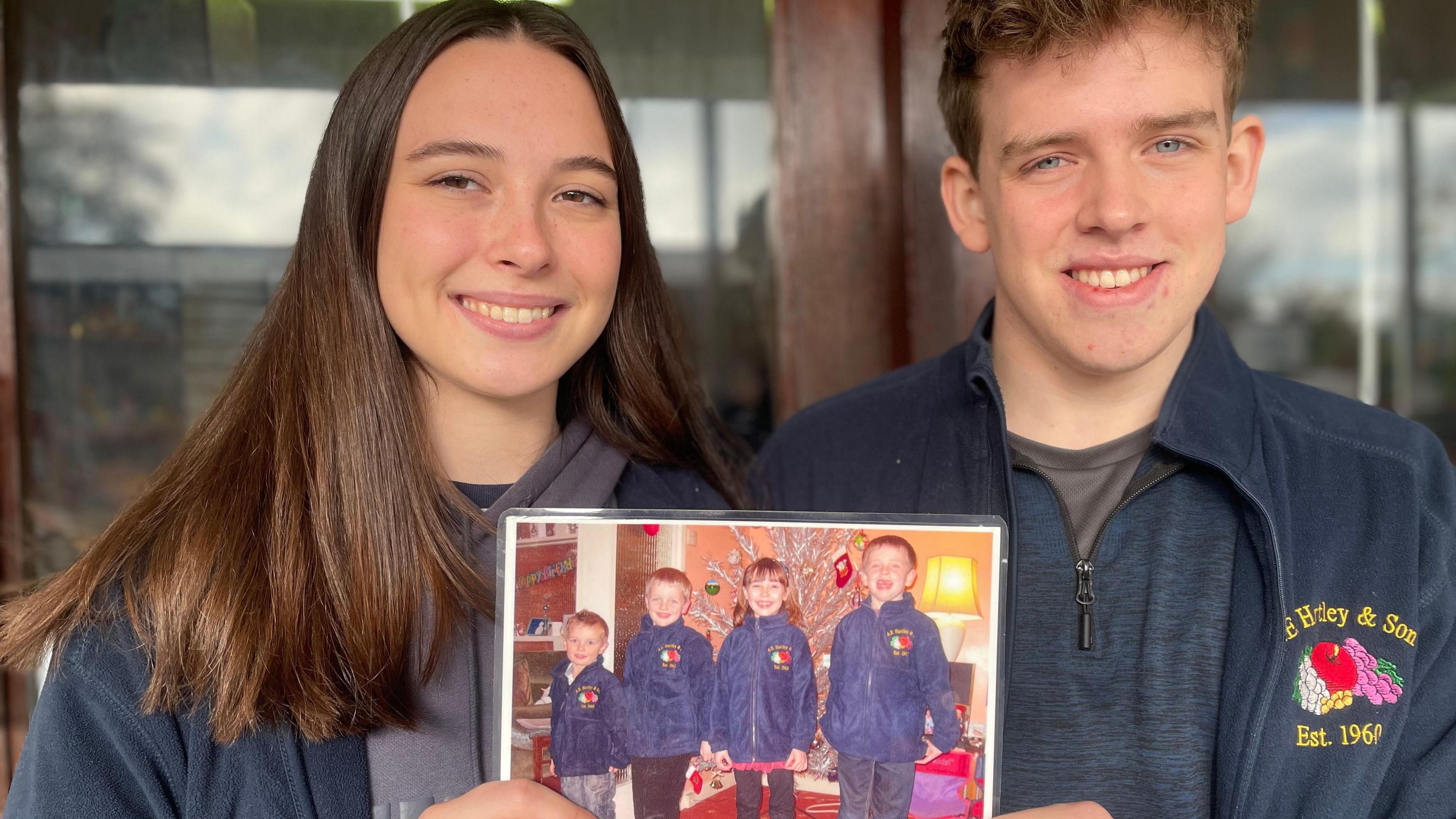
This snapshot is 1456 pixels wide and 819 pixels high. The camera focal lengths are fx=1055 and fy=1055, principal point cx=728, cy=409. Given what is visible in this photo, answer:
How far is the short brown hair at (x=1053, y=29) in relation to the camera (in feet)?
5.32

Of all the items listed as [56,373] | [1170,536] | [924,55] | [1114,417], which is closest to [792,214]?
[924,55]

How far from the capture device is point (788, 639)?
135cm

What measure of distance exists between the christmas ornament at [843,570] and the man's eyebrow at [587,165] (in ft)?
2.30

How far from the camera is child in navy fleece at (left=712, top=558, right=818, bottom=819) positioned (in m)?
1.32

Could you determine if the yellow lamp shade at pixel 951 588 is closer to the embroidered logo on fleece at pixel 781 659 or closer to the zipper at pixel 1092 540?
the embroidered logo on fleece at pixel 781 659

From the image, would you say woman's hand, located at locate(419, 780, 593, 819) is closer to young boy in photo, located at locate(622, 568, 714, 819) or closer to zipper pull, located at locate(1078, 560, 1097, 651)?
young boy in photo, located at locate(622, 568, 714, 819)

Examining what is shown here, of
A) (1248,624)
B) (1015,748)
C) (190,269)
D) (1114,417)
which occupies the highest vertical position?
(190,269)

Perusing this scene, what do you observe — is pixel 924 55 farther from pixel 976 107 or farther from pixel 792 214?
pixel 976 107

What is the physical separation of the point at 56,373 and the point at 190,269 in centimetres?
42

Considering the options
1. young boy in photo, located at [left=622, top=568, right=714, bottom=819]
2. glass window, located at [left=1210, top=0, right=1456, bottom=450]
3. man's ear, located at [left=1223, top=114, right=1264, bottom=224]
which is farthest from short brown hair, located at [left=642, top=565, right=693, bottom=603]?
glass window, located at [left=1210, top=0, right=1456, bottom=450]

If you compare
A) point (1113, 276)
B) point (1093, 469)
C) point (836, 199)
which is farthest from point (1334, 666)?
point (836, 199)

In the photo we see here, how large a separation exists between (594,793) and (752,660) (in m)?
0.25

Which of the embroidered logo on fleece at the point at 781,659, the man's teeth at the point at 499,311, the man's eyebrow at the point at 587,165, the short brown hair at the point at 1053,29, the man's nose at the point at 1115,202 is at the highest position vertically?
the short brown hair at the point at 1053,29

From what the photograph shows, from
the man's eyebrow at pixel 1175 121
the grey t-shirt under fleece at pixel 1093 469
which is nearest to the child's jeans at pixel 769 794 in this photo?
the grey t-shirt under fleece at pixel 1093 469
